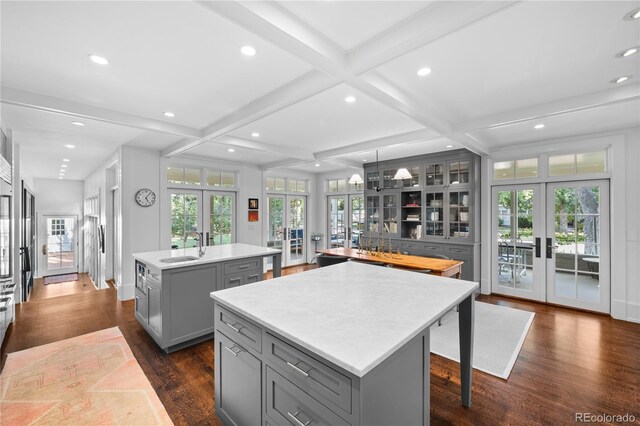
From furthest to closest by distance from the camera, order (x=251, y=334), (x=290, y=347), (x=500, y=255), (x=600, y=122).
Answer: (x=500, y=255), (x=600, y=122), (x=251, y=334), (x=290, y=347)

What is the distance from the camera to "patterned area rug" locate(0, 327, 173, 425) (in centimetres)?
204

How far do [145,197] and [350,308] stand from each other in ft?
15.2

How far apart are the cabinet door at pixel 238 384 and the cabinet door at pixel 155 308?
1.42 metres

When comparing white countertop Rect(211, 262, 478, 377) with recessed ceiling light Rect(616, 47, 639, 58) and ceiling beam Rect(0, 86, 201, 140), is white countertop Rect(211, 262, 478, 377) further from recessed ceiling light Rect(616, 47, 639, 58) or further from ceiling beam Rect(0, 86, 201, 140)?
ceiling beam Rect(0, 86, 201, 140)

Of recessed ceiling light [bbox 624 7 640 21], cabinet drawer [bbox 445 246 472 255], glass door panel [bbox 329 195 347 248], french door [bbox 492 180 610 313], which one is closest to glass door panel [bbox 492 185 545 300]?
french door [bbox 492 180 610 313]

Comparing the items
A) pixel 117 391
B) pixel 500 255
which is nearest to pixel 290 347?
pixel 117 391

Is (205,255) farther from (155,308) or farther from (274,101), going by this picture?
→ (274,101)

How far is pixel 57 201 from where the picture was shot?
8.91 metres

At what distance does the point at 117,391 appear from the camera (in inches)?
91.1

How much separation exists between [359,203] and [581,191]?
4.27 meters

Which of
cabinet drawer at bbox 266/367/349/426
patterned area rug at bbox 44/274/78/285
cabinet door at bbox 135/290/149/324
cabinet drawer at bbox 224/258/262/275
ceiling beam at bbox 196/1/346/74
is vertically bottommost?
patterned area rug at bbox 44/274/78/285

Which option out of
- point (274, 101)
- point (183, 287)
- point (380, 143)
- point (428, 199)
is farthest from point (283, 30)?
point (428, 199)

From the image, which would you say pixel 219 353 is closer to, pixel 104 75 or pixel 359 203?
pixel 104 75

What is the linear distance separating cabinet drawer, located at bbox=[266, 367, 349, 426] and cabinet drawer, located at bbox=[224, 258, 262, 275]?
211cm
